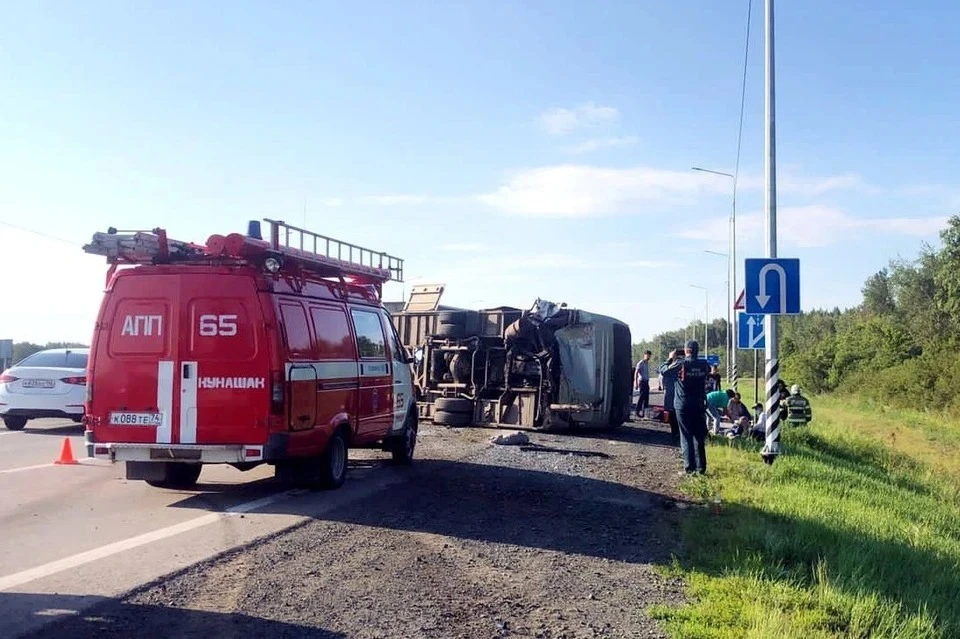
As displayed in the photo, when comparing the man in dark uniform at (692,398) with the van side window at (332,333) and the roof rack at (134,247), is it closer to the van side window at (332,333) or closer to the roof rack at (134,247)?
the van side window at (332,333)

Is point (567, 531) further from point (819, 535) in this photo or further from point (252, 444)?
point (252, 444)

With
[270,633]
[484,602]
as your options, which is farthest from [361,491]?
[270,633]

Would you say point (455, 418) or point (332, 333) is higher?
point (332, 333)

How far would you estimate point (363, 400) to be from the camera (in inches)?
439

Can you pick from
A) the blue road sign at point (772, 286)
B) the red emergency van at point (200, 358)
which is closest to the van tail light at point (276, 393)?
the red emergency van at point (200, 358)

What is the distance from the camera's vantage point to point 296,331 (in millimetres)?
9508

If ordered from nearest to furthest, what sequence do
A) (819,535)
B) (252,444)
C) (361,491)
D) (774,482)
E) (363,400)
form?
(819,535) → (252,444) → (361,491) → (363,400) → (774,482)

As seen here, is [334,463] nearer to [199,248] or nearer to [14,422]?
[199,248]

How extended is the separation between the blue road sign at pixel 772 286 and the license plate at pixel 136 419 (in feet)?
26.7

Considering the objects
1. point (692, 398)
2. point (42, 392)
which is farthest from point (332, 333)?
point (42, 392)

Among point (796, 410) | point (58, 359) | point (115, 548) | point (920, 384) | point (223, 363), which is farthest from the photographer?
point (920, 384)

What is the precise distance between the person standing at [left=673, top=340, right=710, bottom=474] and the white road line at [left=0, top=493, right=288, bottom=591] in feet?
19.5

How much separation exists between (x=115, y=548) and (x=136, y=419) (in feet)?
6.65

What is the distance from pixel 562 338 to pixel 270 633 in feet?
46.5
